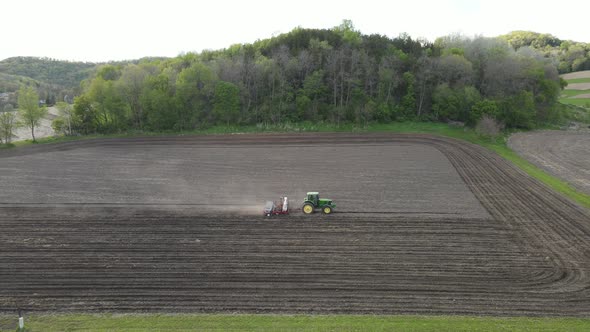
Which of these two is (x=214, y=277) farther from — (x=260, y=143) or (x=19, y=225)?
(x=260, y=143)

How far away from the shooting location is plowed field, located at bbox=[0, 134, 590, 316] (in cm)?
1769

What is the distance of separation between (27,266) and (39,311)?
15.1ft

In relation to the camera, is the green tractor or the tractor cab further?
the tractor cab

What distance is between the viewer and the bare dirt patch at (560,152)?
117ft

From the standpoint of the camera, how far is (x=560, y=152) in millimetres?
42938

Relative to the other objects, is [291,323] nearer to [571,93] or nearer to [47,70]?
[571,93]

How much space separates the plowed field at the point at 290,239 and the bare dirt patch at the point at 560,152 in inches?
165

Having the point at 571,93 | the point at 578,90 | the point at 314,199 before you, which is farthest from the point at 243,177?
the point at 578,90

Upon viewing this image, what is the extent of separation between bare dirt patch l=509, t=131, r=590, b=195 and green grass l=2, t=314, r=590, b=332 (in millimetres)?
21105

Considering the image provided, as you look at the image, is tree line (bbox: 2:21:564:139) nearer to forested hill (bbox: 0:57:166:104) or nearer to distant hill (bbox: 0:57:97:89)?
forested hill (bbox: 0:57:166:104)

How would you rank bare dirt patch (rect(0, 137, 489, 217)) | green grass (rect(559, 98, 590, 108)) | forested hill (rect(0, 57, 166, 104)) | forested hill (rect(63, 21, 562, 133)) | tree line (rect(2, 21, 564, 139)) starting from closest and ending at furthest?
1. bare dirt patch (rect(0, 137, 489, 217))
2. tree line (rect(2, 21, 564, 139))
3. forested hill (rect(63, 21, 562, 133))
4. green grass (rect(559, 98, 590, 108))
5. forested hill (rect(0, 57, 166, 104))

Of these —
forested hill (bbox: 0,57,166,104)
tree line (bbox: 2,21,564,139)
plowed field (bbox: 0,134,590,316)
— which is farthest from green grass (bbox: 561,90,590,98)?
forested hill (bbox: 0,57,166,104)

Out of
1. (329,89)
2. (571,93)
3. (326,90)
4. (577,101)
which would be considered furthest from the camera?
(571,93)

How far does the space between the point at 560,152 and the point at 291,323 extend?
40.3 metres
